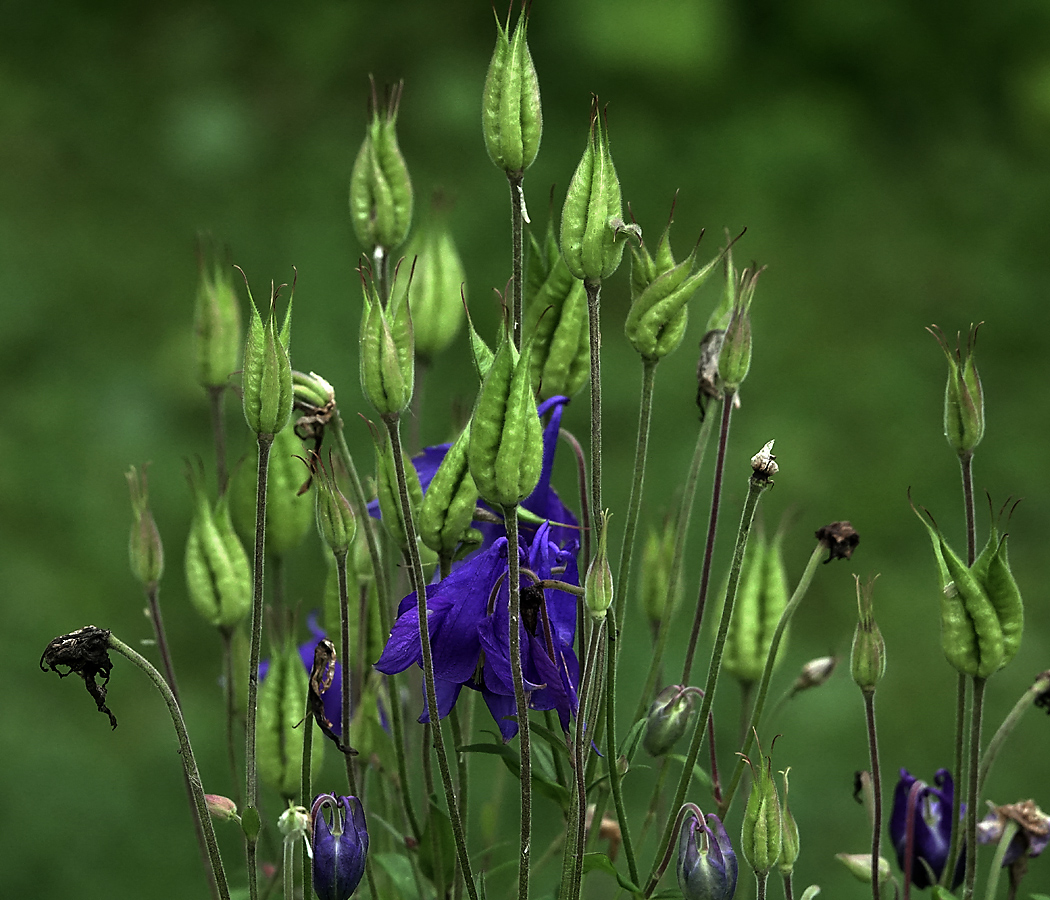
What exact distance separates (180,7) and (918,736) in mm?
1336

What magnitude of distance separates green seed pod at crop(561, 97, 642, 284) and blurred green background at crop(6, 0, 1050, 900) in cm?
69

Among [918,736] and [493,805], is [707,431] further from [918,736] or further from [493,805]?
[918,736]

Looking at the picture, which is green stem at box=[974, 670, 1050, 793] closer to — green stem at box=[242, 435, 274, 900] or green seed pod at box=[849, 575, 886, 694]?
green seed pod at box=[849, 575, 886, 694]

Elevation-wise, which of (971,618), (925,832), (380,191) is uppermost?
(380,191)

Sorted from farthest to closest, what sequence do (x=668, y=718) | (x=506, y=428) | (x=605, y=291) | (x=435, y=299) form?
(x=605, y=291) < (x=435, y=299) < (x=668, y=718) < (x=506, y=428)

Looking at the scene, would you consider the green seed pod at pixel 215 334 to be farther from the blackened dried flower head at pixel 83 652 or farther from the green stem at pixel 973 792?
the green stem at pixel 973 792

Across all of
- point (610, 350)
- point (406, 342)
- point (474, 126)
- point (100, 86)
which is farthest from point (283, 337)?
point (100, 86)

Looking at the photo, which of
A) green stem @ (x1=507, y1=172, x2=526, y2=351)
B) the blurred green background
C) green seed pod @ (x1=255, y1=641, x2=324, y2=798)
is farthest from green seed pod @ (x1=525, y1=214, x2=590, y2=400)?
the blurred green background

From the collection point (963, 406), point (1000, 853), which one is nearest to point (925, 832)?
point (1000, 853)

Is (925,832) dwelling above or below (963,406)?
below

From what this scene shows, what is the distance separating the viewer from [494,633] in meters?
0.40

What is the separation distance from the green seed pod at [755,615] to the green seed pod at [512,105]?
0.59 feet

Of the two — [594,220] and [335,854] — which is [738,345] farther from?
[335,854]

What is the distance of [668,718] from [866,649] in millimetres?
67
